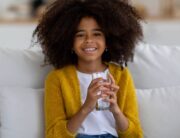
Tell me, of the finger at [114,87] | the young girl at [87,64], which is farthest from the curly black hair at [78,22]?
the finger at [114,87]

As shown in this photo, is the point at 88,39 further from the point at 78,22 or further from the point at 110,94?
the point at 110,94

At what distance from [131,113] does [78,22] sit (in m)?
0.39

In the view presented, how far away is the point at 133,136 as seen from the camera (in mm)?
1446

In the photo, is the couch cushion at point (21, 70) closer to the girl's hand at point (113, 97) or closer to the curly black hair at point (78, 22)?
the curly black hair at point (78, 22)

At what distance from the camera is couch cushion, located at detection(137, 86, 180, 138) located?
153cm

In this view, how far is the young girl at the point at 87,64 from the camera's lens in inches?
55.2

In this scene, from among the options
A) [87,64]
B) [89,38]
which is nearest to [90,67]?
[87,64]

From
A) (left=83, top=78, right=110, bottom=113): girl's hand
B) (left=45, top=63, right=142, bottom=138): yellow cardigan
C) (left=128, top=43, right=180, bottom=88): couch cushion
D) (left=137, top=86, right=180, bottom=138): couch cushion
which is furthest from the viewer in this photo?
(left=128, top=43, right=180, bottom=88): couch cushion

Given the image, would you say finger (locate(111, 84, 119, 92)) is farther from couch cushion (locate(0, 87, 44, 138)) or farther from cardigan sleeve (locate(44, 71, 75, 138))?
couch cushion (locate(0, 87, 44, 138))

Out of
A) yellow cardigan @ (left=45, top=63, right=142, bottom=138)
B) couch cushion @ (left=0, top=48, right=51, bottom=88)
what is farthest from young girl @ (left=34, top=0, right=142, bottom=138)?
couch cushion @ (left=0, top=48, right=51, bottom=88)

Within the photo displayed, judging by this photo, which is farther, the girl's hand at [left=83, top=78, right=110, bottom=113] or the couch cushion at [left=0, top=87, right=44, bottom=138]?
the couch cushion at [left=0, top=87, right=44, bottom=138]

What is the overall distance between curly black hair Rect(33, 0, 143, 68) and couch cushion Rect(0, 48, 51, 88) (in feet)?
0.36

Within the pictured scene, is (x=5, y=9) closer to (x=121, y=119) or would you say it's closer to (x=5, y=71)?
(x=5, y=71)

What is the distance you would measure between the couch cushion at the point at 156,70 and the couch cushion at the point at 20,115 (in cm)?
42
